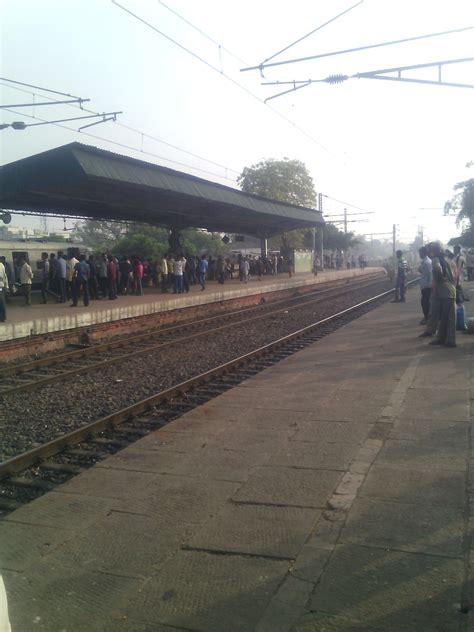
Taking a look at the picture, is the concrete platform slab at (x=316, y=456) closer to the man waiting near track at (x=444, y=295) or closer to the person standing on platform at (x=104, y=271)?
the man waiting near track at (x=444, y=295)

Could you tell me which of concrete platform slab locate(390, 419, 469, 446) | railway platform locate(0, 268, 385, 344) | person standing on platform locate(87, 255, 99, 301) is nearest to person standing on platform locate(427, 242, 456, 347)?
concrete platform slab locate(390, 419, 469, 446)

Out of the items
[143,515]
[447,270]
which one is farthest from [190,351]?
[143,515]

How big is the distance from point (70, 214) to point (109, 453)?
20.6 meters

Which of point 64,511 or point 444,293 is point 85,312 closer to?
point 444,293

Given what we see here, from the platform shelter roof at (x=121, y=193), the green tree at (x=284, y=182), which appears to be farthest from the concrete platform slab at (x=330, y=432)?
the green tree at (x=284, y=182)

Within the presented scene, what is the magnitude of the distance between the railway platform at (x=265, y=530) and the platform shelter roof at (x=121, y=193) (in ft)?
35.6

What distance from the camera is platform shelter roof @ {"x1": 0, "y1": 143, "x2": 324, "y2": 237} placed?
49.9ft

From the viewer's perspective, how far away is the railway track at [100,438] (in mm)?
4887

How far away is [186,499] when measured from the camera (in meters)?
4.13

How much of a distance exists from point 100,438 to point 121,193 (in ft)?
47.6

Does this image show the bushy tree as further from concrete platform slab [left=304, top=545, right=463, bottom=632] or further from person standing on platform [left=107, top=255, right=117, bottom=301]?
concrete platform slab [left=304, top=545, right=463, bottom=632]

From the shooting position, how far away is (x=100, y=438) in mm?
6062

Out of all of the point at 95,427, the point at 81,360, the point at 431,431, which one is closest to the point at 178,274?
the point at 81,360

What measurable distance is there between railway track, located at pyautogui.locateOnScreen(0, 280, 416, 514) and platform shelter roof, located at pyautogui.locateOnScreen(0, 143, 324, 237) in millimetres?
8319
